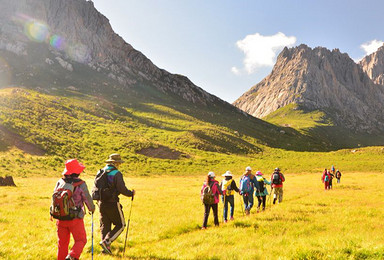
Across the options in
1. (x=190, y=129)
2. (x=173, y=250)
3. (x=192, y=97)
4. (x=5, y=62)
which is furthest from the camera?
(x=192, y=97)

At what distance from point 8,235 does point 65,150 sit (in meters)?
47.6

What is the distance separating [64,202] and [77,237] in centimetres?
98

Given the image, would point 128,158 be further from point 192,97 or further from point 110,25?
point 110,25

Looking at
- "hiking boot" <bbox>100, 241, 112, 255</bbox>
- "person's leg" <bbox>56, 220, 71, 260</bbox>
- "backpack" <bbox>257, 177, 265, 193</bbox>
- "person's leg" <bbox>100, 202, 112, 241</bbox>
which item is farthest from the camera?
"backpack" <bbox>257, 177, 265, 193</bbox>

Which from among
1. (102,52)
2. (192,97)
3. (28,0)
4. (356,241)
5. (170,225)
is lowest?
(170,225)

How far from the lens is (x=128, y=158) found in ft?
176

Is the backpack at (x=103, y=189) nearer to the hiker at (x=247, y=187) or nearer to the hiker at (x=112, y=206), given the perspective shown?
the hiker at (x=112, y=206)

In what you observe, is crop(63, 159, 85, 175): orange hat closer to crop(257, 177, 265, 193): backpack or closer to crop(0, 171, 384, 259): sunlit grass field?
crop(0, 171, 384, 259): sunlit grass field

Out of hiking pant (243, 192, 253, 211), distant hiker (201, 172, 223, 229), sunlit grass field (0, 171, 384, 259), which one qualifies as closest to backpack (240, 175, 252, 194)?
hiking pant (243, 192, 253, 211)

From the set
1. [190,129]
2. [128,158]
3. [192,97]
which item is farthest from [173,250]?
[192,97]

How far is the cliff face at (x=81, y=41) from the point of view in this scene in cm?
12088

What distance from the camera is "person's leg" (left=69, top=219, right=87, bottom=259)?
5.50 meters

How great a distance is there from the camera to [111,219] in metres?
7.16

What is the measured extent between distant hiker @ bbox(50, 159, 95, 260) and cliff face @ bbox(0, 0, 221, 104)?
13167cm
